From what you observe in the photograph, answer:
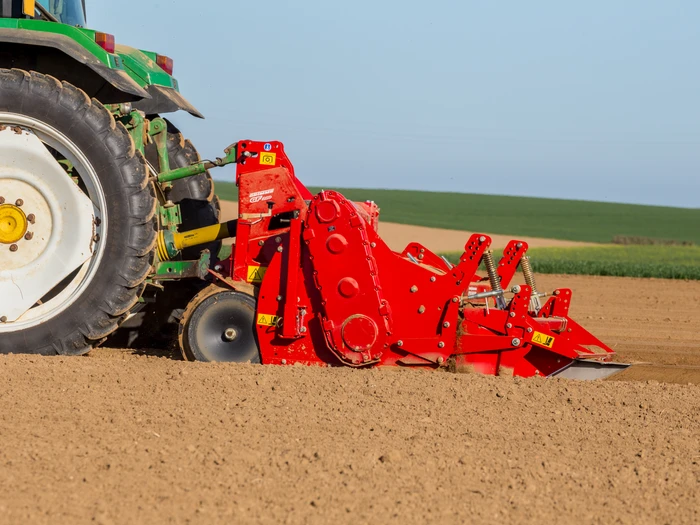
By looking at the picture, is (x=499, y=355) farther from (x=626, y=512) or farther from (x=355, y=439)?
(x=626, y=512)

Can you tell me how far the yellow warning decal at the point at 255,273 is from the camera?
5129 millimetres

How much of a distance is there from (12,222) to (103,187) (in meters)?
0.60

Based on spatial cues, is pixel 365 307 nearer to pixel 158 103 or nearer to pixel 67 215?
pixel 67 215

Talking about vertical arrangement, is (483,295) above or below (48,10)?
below

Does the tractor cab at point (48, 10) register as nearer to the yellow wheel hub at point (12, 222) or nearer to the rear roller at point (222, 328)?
the yellow wheel hub at point (12, 222)

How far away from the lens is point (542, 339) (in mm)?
5012

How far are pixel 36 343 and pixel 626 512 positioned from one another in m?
3.32

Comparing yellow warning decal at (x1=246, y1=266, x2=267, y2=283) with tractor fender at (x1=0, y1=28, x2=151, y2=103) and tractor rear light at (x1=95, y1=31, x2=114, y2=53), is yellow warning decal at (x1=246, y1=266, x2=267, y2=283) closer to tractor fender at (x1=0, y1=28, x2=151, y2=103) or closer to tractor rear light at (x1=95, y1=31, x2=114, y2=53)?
tractor fender at (x1=0, y1=28, x2=151, y2=103)

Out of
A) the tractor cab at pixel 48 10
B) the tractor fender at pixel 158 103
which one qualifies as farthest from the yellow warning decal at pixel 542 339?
the tractor cab at pixel 48 10

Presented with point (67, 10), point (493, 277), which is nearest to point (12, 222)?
point (67, 10)

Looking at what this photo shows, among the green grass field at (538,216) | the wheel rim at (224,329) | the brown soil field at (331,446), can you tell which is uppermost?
the green grass field at (538,216)

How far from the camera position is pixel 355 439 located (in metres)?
3.75

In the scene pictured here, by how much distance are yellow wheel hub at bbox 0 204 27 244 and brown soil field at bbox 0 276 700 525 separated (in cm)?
71

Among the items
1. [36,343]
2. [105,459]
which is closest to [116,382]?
[36,343]
